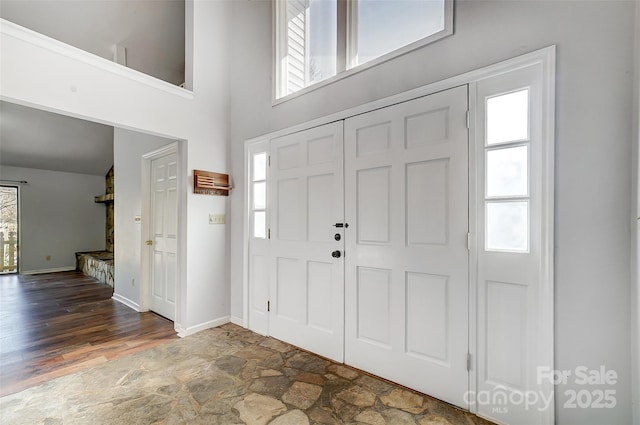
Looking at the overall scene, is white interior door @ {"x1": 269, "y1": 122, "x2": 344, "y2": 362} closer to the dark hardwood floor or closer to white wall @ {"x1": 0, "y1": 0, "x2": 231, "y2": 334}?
white wall @ {"x1": 0, "y1": 0, "x2": 231, "y2": 334}

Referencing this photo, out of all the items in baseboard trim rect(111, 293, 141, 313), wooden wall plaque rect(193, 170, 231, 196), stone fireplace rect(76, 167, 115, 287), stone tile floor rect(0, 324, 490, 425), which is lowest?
baseboard trim rect(111, 293, 141, 313)

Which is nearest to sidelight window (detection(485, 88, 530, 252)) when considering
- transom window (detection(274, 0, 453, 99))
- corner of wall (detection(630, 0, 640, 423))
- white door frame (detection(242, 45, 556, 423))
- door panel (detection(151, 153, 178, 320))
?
white door frame (detection(242, 45, 556, 423))

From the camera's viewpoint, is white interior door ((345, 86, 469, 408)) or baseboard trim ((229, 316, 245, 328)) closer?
white interior door ((345, 86, 469, 408))

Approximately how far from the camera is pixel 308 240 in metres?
2.64

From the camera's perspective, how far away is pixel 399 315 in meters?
2.08

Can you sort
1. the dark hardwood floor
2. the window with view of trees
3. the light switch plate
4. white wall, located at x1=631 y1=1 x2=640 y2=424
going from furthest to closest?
the window with view of trees
the light switch plate
the dark hardwood floor
white wall, located at x1=631 y1=1 x2=640 y2=424

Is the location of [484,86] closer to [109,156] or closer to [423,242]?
[423,242]

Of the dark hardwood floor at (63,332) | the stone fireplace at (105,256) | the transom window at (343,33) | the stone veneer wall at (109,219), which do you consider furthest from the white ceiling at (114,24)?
the stone veneer wall at (109,219)

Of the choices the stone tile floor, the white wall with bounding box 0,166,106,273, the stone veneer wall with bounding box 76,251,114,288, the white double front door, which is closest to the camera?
the stone tile floor

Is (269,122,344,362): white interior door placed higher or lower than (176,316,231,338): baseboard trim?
higher

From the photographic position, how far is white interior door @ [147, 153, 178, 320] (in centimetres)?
355

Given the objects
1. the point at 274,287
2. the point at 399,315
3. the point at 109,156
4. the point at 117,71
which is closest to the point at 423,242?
the point at 399,315

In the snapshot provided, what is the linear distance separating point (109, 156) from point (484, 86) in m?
7.57

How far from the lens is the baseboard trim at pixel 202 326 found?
302 centimetres
